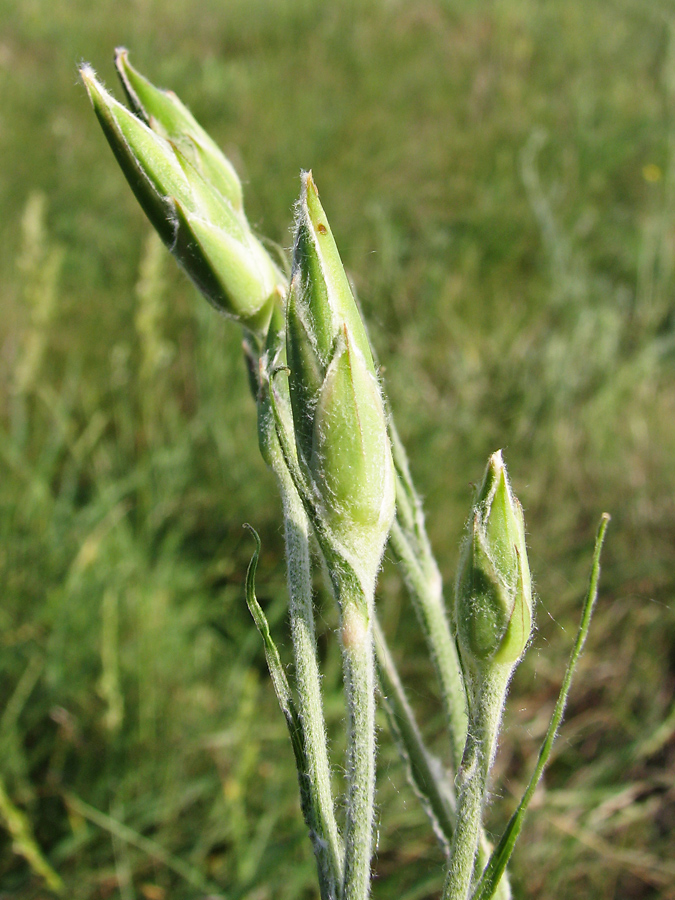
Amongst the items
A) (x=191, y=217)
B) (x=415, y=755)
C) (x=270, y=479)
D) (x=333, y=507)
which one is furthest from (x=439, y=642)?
(x=270, y=479)

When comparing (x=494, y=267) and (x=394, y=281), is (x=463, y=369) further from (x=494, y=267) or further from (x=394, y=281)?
(x=494, y=267)

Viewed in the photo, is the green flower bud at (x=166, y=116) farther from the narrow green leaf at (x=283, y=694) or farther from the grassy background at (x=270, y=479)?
the grassy background at (x=270, y=479)

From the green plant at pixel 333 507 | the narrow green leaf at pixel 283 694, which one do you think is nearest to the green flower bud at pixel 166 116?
the green plant at pixel 333 507

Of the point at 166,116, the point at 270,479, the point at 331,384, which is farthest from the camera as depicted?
the point at 270,479

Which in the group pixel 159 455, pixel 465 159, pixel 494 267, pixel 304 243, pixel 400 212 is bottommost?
pixel 304 243

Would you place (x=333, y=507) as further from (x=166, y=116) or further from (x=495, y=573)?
(x=166, y=116)

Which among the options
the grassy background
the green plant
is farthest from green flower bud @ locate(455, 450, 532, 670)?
the grassy background

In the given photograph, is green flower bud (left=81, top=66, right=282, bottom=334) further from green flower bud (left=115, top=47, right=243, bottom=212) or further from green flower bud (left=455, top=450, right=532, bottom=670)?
green flower bud (left=455, top=450, right=532, bottom=670)

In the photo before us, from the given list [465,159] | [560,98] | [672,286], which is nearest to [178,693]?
[672,286]
